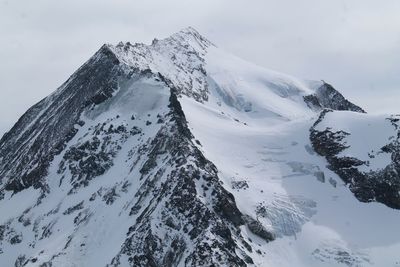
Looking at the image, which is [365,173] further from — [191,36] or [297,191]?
[191,36]

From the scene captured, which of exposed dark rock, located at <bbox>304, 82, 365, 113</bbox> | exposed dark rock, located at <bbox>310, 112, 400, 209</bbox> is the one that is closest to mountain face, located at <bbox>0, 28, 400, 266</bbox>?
exposed dark rock, located at <bbox>310, 112, 400, 209</bbox>

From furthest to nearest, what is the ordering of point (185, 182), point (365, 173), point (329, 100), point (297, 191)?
point (329, 100) < point (365, 173) < point (297, 191) < point (185, 182)

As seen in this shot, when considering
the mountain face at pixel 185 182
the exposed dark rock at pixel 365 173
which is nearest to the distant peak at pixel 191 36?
the mountain face at pixel 185 182

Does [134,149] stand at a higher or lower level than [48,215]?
higher

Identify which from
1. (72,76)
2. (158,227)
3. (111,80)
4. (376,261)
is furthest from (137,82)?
(376,261)

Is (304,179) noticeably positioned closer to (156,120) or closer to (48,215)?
(156,120)

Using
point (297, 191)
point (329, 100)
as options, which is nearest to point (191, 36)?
point (329, 100)
